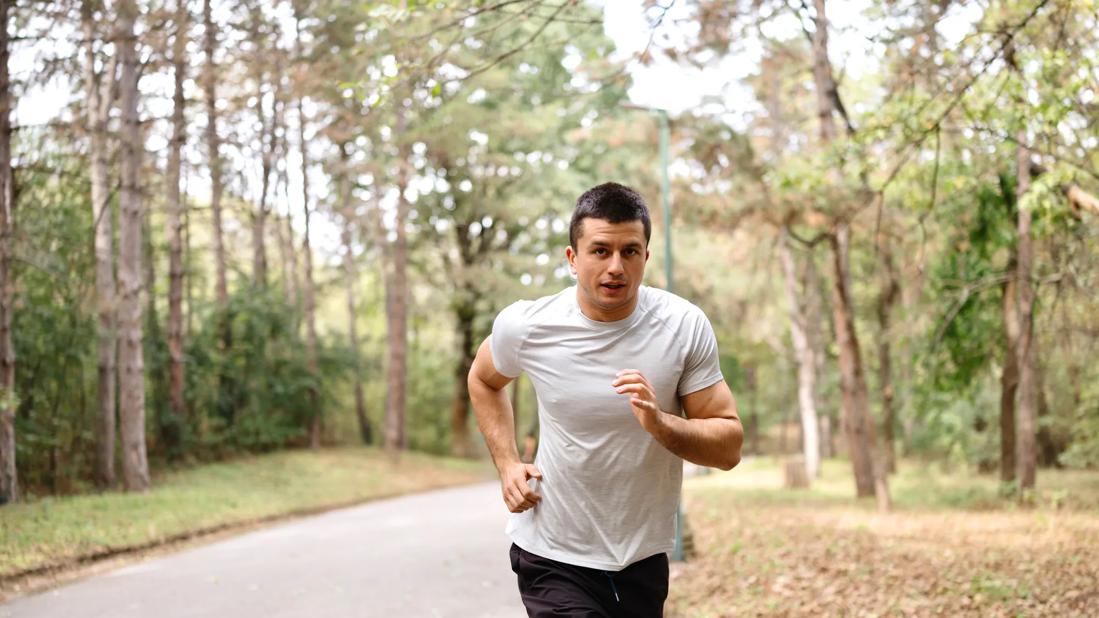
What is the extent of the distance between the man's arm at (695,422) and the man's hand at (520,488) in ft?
1.91

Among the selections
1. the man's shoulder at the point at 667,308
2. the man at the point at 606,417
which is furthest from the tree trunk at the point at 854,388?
the man at the point at 606,417

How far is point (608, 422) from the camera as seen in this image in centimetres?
339

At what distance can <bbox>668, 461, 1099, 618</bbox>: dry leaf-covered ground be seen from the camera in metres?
8.79

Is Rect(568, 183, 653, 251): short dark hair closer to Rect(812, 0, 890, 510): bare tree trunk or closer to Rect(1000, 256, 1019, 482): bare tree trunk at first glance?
Rect(1000, 256, 1019, 482): bare tree trunk

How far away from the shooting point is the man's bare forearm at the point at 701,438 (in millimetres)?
3078

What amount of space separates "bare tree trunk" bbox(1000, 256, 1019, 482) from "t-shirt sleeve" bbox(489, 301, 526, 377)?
14402 mm

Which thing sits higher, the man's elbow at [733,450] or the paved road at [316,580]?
the man's elbow at [733,450]

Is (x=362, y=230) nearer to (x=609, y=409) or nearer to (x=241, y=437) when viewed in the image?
(x=241, y=437)

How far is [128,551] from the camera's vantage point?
12.4 meters

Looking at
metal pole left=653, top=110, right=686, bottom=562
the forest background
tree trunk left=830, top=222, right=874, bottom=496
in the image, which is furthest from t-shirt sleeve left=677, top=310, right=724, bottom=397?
tree trunk left=830, top=222, right=874, bottom=496

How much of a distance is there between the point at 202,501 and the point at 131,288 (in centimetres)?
394

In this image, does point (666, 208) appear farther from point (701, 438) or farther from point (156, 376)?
point (156, 376)

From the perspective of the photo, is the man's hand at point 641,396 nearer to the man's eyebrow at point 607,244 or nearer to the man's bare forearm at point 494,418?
the man's eyebrow at point 607,244

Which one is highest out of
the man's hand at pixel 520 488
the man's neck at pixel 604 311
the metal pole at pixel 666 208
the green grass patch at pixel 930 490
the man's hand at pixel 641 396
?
the metal pole at pixel 666 208
